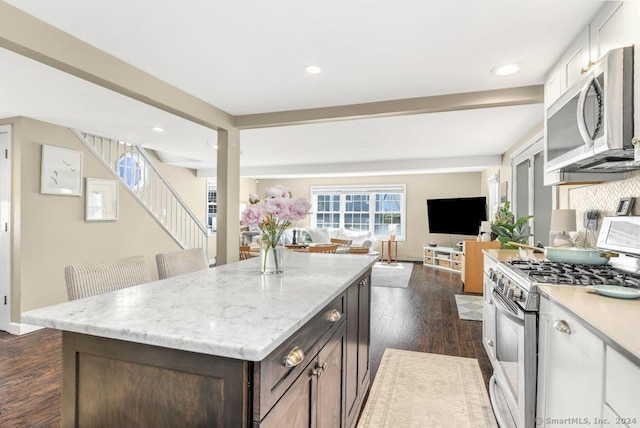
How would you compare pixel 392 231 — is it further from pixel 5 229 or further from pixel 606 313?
pixel 606 313

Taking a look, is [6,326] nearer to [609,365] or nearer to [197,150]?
[197,150]

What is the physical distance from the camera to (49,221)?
382 centimetres

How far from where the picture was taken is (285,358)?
3.33 ft

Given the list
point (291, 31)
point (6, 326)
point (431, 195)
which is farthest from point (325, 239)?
point (291, 31)

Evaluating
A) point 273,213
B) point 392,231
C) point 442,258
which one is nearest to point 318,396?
point 273,213

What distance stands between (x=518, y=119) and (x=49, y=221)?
538 centimetres

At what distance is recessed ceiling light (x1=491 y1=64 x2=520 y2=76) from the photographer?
2.46 metres

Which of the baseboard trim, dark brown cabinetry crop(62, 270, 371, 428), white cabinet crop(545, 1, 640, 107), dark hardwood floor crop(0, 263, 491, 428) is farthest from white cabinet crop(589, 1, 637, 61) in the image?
the baseboard trim

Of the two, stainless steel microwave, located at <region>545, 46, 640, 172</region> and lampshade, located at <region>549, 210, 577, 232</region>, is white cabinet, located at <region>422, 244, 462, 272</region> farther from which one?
stainless steel microwave, located at <region>545, 46, 640, 172</region>

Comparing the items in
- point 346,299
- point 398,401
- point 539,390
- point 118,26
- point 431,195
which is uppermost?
point 118,26

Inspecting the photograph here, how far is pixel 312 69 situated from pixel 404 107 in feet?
3.39

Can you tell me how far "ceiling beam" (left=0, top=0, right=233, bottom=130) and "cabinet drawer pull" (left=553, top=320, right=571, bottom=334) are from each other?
2.88 metres

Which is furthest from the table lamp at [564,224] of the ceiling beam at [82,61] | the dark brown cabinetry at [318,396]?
the ceiling beam at [82,61]

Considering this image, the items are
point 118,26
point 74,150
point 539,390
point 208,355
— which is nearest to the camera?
point 208,355
